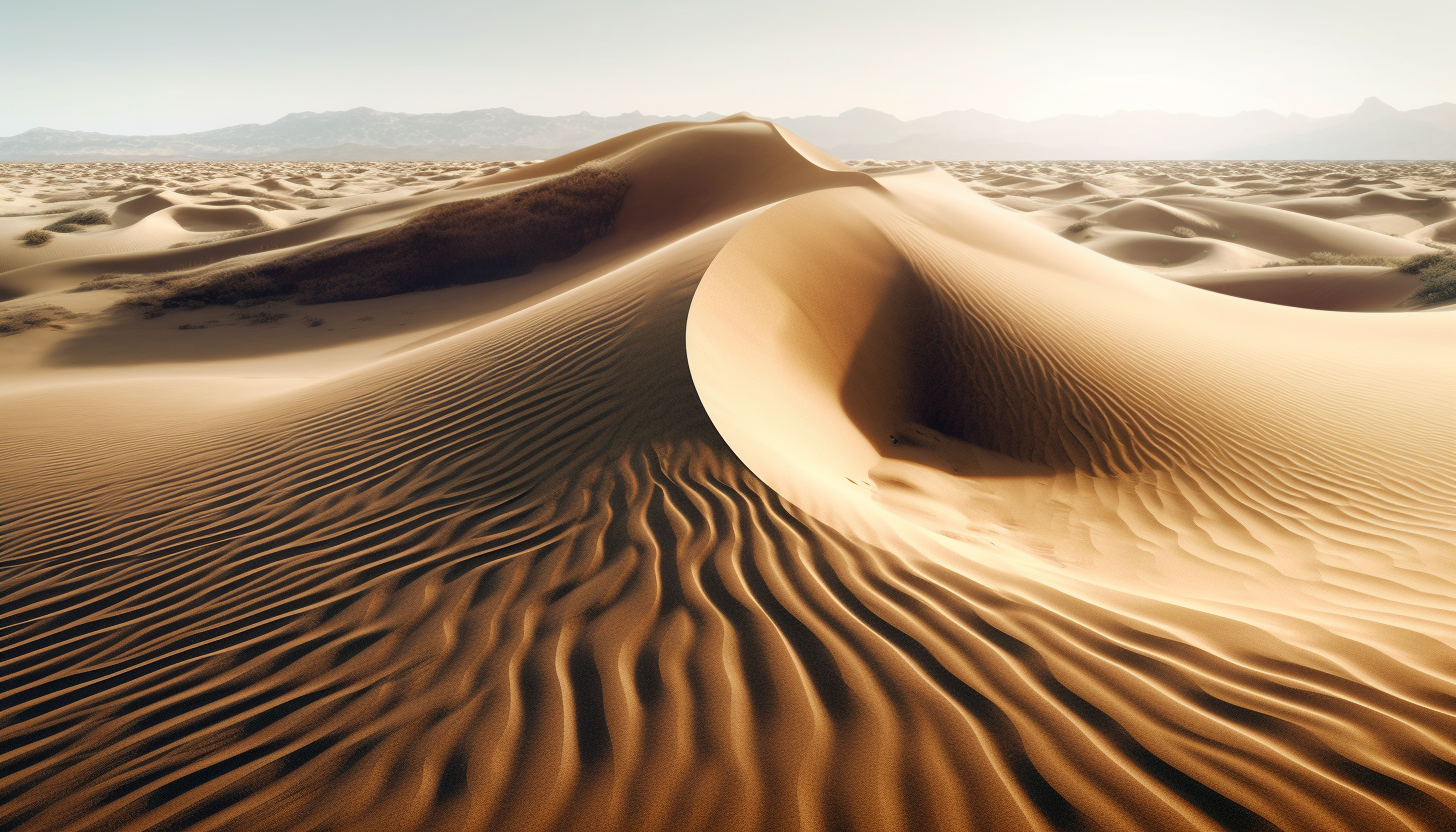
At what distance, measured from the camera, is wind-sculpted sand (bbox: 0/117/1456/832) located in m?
2.00

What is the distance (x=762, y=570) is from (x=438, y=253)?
1509 cm

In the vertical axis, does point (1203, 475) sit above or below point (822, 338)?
below

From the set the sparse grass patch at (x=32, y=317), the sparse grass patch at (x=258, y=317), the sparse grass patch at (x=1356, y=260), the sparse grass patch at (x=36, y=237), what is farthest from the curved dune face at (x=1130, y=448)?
the sparse grass patch at (x=36, y=237)

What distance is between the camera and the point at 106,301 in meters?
13.6

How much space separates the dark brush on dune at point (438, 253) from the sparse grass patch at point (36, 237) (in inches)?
354

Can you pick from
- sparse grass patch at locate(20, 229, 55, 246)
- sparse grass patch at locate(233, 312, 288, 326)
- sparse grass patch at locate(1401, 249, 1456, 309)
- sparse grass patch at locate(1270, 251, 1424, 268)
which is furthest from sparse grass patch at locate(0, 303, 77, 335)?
sparse grass patch at locate(1270, 251, 1424, 268)

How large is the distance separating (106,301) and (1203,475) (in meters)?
18.4

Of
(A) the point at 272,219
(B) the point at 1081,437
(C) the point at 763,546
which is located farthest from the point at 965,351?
(A) the point at 272,219

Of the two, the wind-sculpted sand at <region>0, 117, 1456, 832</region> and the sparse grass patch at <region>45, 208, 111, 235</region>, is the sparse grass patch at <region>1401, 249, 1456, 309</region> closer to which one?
the wind-sculpted sand at <region>0, 117, 1456, 832</region>

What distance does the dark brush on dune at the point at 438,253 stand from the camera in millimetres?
14430

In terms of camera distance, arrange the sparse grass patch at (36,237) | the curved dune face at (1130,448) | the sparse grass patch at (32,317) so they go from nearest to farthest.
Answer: the curved dune face at (1130,448) < the sparse grass patch at (32,317) < the sparse grass patch at (36,237)

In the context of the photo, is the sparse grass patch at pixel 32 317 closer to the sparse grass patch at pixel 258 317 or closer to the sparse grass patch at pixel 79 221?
the sparse grass patch at pixel 258 317

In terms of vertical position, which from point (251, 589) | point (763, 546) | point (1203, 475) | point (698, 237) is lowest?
point (1203, 475)

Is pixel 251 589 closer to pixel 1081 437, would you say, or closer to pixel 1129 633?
pixel 1129 633
